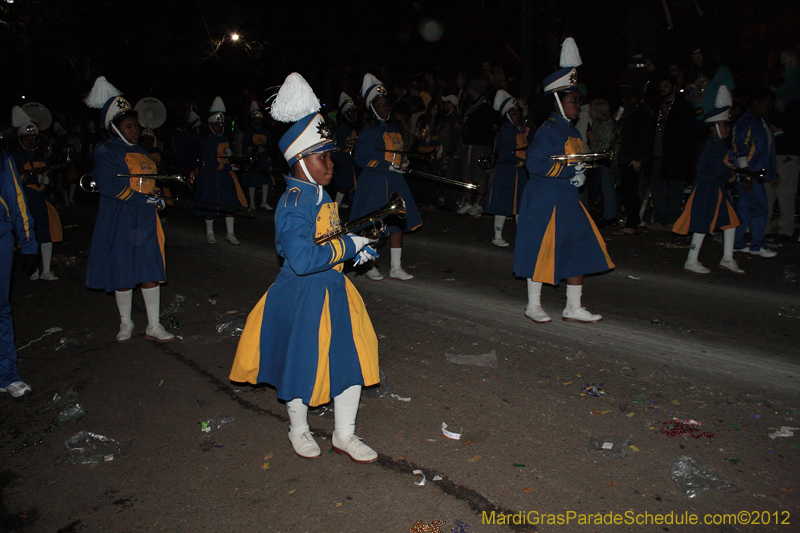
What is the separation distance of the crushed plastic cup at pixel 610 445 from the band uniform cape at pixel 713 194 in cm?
464

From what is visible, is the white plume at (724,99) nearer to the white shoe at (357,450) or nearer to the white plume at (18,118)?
the white shoe at (357,450)

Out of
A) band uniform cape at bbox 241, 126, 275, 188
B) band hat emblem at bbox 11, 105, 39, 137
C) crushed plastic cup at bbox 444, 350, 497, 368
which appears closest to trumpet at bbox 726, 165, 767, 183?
crushed plastic cup at bbox 444, 350, 497, 368

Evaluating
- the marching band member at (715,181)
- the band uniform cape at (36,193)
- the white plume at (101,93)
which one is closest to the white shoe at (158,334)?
the white plume at (101,93)

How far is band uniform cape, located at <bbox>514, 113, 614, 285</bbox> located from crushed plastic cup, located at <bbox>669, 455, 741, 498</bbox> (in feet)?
8.14

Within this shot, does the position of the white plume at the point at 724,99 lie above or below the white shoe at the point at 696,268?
above

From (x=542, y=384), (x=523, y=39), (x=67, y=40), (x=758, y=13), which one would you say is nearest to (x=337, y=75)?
(x=523, y=39)

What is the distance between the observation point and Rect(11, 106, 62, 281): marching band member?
27.0 feet

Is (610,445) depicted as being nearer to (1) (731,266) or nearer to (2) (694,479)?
(2) (694,479)

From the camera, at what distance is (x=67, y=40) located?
24000 millimetres

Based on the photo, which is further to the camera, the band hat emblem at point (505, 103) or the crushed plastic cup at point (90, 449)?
the band hat emblem at point (505, 103)

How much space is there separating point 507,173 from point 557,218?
428cm

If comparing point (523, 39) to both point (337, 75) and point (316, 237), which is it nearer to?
point (337, 75)

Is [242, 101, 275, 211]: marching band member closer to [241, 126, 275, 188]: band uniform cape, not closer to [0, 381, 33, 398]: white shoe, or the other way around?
[241, 126, 275, 188]: band uniform cape

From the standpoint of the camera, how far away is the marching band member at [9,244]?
4.49m
